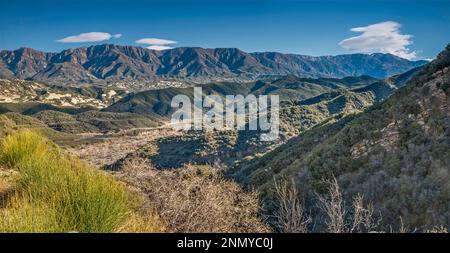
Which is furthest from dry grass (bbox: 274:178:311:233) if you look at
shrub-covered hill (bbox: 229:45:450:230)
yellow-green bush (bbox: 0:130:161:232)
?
yellow-green bush (bbox: 0:130:161:232)

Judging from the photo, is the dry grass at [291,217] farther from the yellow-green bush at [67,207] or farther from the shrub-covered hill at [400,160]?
the yellow-green bush at [67,207]

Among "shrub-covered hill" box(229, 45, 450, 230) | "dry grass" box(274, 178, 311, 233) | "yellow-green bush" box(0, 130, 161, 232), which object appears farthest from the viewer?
"shrub-covered hill" box(229, 45, 450, 230)

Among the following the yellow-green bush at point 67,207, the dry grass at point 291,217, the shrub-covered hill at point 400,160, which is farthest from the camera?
the shrub-covered hill at point 400,160

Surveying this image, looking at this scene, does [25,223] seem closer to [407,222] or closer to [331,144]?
[407,222]

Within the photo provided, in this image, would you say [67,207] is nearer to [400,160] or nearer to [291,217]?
[291,217]

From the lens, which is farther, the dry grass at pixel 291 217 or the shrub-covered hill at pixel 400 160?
the shrub-covered hill at pixel 400 160

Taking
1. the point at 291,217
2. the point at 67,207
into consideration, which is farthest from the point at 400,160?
the point at 67,207

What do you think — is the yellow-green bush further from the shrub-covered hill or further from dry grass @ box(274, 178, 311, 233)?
the shrub-covered hill

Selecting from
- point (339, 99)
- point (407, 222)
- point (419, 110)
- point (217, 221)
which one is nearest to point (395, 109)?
point (419, 110)

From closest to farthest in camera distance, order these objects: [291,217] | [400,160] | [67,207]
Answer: [67,207] → [291,217] → [400,160]

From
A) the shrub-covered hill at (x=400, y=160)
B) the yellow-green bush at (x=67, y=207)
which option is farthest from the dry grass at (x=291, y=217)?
the yellow-green bush at (x=67, y=207)
